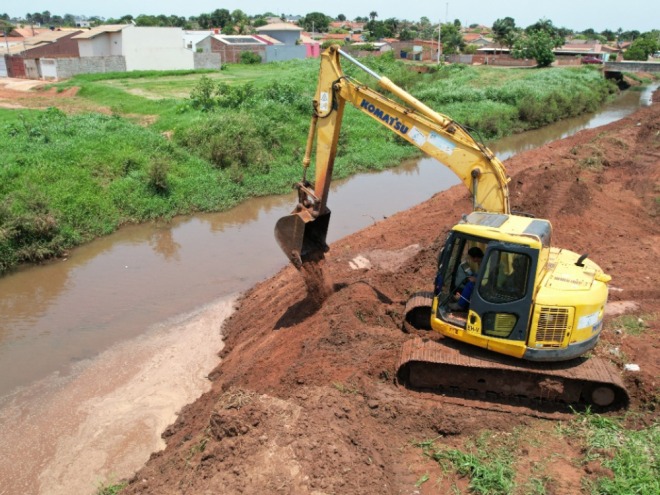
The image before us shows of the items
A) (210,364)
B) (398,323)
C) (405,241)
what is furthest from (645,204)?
(210,364)

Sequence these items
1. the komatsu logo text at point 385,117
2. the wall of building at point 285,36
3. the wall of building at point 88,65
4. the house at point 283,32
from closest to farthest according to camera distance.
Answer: the komatsu logo text at point 385,117
the wall of building at point 88,65
the house at point 283,32
the wall of building at point 285,36

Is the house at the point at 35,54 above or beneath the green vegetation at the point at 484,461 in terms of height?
above

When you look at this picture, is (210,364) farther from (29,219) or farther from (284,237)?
(29,219)

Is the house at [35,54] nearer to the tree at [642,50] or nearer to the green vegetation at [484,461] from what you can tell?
the green vegetation at [484,461]

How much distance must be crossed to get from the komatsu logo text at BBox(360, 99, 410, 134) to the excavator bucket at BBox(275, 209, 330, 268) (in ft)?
5.73

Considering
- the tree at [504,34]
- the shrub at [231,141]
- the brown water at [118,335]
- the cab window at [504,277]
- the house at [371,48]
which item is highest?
the tree at [504,34]

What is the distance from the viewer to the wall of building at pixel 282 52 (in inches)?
2736

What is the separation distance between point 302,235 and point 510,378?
3843mm

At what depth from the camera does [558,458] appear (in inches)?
242

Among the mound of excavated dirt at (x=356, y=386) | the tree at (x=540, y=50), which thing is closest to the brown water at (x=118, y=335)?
the mound of excavated dirt at (x=356, y=386)

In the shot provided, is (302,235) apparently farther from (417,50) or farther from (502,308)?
(417,50)

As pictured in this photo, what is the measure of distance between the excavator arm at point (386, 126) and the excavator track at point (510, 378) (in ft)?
6.97

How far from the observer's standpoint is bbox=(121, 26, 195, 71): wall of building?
5125cm

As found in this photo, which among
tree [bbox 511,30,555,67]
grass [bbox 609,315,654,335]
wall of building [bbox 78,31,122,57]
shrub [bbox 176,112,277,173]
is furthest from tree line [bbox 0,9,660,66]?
grass [bbox 609,315,654,335]
